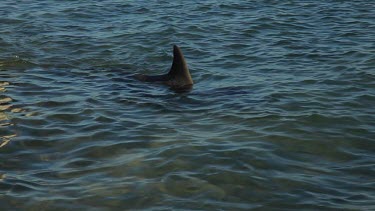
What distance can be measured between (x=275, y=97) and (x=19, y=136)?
13.7 feet

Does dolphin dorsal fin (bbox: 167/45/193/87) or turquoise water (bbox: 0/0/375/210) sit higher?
dolphin dorsal fin (bbox: 167/45/193/87)

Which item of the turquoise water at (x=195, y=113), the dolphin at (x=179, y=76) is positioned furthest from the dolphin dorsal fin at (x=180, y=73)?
the turquoise water at (x=195, y=113)

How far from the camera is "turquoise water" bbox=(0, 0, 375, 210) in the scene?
675 centimetres

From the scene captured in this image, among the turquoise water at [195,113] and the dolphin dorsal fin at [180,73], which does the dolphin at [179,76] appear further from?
the turquoise water at [195,113]

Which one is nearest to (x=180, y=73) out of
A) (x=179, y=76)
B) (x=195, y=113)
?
(x=179, y=76)

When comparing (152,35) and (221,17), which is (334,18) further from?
(152,35)

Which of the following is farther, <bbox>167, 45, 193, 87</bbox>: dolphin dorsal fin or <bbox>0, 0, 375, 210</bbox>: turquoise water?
<bbox>167, 45, 193, 87</bbox>: dolphin dorsal fin

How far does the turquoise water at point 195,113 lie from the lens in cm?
675

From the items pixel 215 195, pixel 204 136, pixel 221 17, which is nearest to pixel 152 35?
pixel 221 17

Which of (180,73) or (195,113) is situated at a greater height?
(180,73)

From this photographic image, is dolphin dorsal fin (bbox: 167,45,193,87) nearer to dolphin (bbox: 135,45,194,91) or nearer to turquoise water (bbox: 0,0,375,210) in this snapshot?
dolphin (bbox: 135,45,194,91)

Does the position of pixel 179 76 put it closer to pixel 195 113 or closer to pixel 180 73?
pixel 180 73

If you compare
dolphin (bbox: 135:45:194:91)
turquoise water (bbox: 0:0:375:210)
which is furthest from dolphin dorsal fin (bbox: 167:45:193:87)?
turquoise water (bbox: 0:0:375:210)

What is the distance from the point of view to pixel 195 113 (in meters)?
9.43
